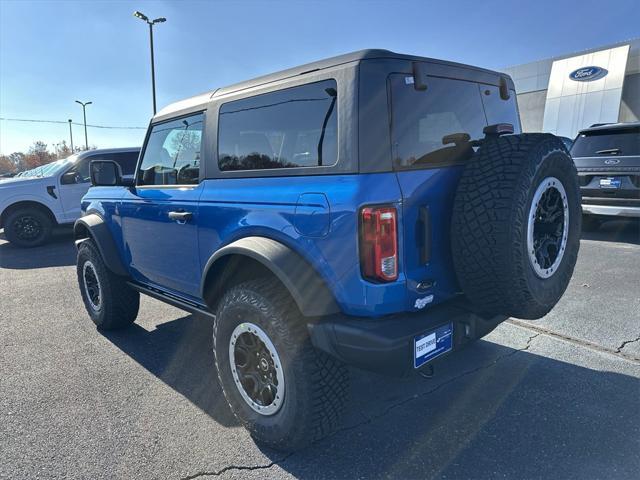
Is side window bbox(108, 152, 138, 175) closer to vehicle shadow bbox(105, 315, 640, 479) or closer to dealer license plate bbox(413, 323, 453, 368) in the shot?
vehicle shadow bbox(105, 315, 640, 479)

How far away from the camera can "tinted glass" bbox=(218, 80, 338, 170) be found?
2.18 m

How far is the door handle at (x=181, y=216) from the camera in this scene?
9.41ft

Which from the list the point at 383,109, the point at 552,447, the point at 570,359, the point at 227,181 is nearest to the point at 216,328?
the point at 227,181

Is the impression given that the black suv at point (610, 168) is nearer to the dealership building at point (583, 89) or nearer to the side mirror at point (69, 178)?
the side mirror at point (69, 178)

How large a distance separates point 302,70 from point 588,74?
2235 cm

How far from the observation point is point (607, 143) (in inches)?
279

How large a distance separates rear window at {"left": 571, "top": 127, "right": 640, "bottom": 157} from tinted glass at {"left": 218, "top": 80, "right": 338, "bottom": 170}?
21.6 ft

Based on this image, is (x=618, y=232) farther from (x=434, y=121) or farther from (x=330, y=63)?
(x=330, y=63)

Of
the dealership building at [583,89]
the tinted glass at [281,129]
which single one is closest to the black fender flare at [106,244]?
the tinted glass at [281,129]

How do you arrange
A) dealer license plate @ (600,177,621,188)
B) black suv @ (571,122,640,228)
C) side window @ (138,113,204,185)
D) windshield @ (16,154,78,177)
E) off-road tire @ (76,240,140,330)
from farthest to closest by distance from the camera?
windshield @ (16,154,78,177) < dealer license plate @ (600,177,621,188) < black suv @ (571,122,640,228) < off-road tire @ (76,240,140,330) < side window @ (138,113,204,185)

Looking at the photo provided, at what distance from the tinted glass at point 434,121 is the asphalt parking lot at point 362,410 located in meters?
1.51

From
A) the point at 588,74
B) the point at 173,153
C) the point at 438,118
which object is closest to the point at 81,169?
the point at 173,153

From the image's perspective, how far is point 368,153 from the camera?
2012mm

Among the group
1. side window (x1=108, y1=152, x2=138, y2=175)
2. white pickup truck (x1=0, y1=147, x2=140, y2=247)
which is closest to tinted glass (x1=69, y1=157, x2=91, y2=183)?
white pickup truck (x1=0, y1=147, x2=140, y2=247)
